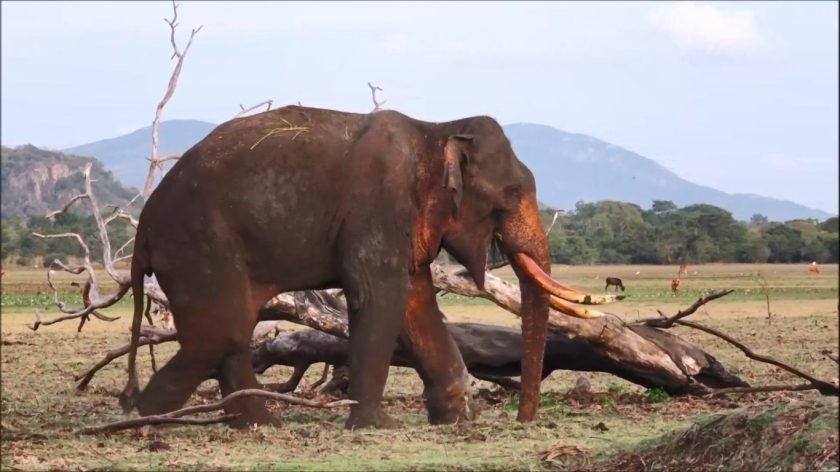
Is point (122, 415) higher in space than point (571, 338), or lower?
lower

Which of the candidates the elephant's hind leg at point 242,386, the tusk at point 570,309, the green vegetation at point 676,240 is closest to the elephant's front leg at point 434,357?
the tusk at point 570,309

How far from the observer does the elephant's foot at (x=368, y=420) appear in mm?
11184

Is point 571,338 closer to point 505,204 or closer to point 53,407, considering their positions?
point 505,204

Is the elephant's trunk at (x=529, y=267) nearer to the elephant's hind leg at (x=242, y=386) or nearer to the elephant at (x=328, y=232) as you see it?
the elephant at (x=328, y=232)

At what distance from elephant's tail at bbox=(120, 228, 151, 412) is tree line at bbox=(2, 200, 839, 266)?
29178 millimetres

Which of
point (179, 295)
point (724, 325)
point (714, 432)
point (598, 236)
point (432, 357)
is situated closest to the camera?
point (714, 432)

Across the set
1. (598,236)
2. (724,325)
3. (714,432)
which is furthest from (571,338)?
(598,236)

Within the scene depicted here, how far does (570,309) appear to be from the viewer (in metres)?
11.6

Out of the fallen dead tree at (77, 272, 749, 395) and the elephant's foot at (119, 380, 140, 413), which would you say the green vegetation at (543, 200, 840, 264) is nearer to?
the fallen dead tree at (77, 272, 749, 395)

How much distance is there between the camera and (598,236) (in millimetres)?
54531

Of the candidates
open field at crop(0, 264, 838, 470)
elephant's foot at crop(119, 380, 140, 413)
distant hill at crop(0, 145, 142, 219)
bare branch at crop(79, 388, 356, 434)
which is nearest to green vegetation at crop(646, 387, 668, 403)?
open field at crop(0, 264, 838, 470)

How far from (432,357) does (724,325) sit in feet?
45.8

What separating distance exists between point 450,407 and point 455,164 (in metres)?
2.03

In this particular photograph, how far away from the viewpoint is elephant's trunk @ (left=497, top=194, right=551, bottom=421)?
11.7m
